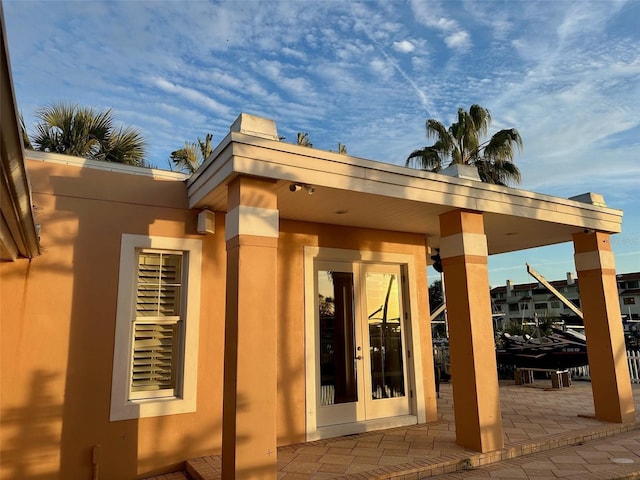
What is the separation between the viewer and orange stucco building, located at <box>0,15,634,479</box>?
3863 mm

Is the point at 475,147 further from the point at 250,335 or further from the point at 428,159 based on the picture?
the point at 250,335

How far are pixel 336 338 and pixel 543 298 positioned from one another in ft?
113

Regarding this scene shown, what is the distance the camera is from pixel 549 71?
9.38 m

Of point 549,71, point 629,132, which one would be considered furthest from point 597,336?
point 629,132

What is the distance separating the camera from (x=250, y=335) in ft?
12.2

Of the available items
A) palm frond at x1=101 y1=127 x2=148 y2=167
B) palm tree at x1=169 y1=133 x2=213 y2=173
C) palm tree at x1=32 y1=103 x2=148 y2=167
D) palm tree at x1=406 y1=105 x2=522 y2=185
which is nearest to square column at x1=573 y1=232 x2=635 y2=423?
palm tree at x1=406 y1=105 x2=522 y2=185

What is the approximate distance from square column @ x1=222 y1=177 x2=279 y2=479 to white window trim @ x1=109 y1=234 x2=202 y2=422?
113cm

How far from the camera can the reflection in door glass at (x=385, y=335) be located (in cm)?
621

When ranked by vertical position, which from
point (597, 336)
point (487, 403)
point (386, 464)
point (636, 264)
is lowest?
point (386, 464)

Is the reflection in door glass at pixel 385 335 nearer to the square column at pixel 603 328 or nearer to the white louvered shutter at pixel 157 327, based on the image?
the white louvered shutter at pixel 157 327

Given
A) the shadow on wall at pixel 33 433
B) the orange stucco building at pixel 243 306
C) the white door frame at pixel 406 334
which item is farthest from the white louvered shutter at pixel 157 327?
the white door frame at pixel 406 334

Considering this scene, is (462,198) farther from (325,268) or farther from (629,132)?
(629,132)

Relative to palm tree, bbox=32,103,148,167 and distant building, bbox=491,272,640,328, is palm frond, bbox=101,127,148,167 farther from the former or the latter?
distant building, bbox=491,272,640,328

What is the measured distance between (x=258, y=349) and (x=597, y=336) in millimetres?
5545
